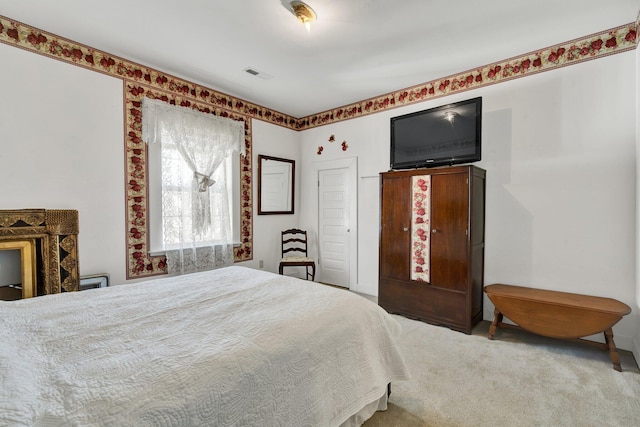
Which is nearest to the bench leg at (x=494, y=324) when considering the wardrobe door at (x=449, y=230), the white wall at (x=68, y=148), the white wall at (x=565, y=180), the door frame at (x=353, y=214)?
the wardrobe door at (x=449, y=230)

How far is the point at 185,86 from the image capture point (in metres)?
3.46

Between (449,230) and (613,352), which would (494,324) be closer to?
(613,352)

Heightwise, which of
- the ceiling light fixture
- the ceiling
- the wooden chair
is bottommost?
the wooden chair

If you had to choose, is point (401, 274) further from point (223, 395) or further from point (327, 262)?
point (223, 395)

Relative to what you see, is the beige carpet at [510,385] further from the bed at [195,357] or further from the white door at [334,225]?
the white door at [334,225]

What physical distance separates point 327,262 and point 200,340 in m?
3.50

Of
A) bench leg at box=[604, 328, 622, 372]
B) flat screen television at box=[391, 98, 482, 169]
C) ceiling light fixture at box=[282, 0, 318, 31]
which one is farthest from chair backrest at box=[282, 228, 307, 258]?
bench leg at box=[604, 328, 622, 372]

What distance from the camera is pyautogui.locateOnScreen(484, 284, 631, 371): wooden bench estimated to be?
224 cm

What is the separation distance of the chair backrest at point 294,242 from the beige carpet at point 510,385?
2.41 m

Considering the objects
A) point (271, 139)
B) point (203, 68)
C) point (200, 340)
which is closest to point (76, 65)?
point (203, 68)

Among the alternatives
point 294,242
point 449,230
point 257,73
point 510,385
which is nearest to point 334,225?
point 294,242

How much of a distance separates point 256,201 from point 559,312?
3.64m

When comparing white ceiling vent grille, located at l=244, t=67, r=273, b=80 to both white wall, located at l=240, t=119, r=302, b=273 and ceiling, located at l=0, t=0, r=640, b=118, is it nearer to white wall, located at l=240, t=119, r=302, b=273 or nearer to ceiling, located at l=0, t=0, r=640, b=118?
ceiling, located at l=0, t=0, r=640, b=118

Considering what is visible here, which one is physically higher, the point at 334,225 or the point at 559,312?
the point at 334,225
